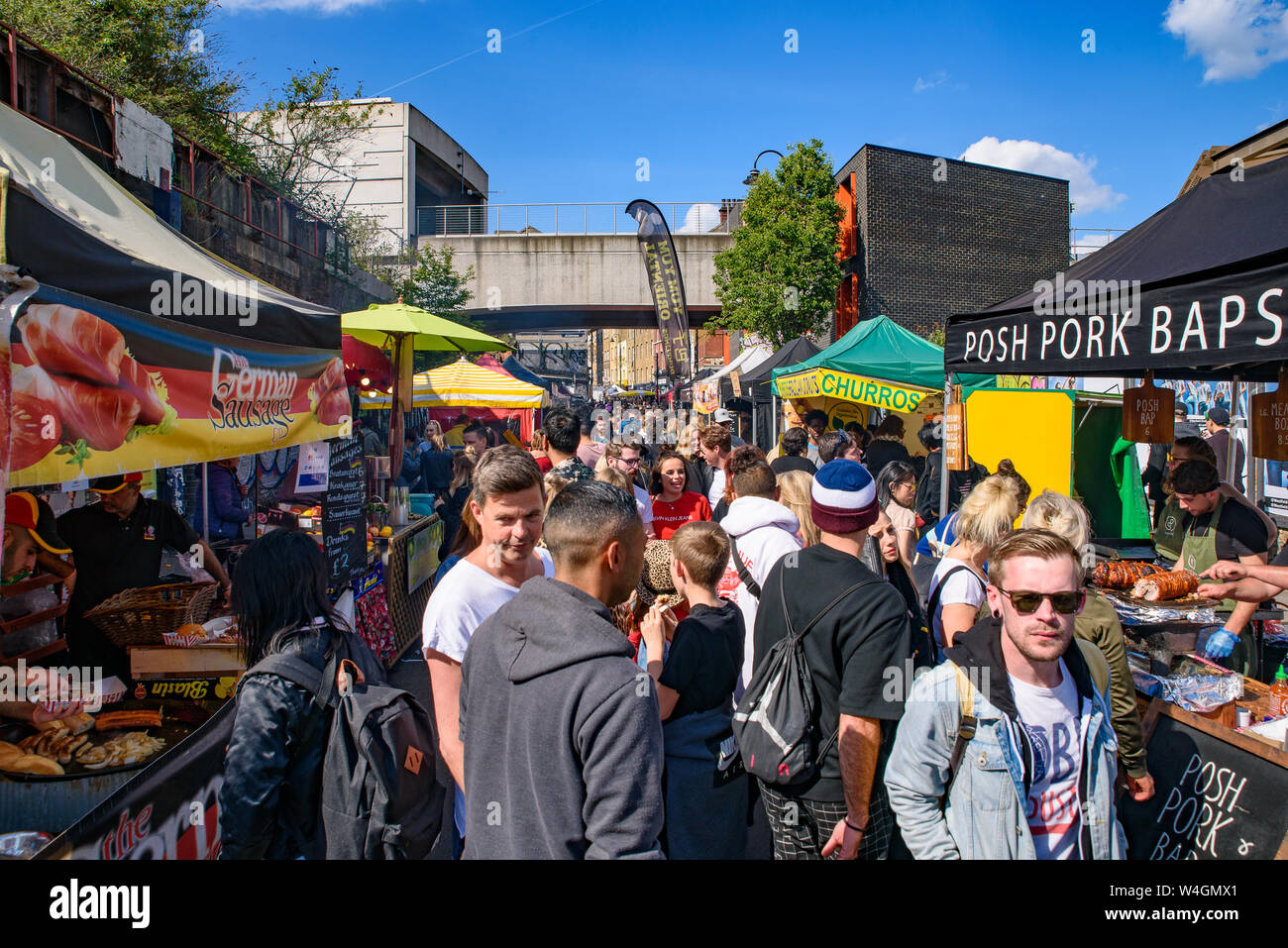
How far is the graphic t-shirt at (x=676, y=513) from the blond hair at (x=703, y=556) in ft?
9.45

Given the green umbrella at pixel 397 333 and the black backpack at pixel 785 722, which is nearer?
the black backpack at pixel 785 722

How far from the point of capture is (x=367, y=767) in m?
2.17

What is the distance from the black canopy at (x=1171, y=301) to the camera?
117 inches

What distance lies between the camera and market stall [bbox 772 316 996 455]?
9.20m

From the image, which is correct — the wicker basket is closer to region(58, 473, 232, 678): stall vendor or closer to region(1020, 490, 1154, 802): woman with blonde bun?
region(58, 473, 232, 678): stall vendor

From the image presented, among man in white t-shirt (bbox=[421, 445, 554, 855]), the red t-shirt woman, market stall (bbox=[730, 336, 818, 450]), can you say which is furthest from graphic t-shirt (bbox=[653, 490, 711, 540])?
market stall (bbox=[730, 336, 818, 450])

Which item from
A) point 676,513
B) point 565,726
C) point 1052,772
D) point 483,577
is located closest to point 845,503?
point 1052,772

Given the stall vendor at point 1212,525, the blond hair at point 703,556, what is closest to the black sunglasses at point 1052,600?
the blond hair at point 703,556

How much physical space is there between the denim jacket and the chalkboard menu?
4476mm

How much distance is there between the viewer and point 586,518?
6.25 feet

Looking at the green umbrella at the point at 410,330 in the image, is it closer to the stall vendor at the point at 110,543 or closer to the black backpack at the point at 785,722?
the stall vendor at the point at 110,543

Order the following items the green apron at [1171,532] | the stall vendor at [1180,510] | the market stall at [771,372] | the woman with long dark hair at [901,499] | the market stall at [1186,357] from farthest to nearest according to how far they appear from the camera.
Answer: the market stall at [771,372] → the green apron at [1171,532] → the woman with long dark hair at [901,499] → the stall vendor at [1180,510] → the market stall at [1186,357]

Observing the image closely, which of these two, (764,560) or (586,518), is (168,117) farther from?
(586,518)

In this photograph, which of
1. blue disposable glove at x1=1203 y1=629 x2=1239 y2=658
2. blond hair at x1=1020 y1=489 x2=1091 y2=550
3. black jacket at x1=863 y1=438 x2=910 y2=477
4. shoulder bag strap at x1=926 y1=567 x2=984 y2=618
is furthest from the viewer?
black jacket at x1=863 y1=438 x2=910 y2=477
